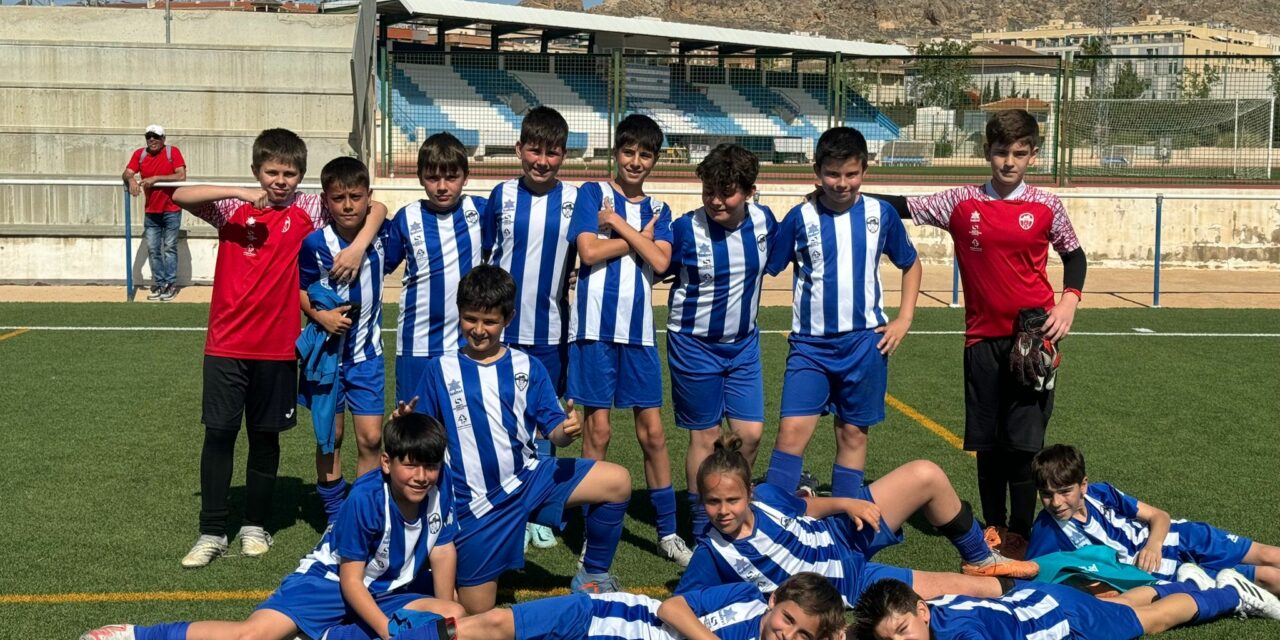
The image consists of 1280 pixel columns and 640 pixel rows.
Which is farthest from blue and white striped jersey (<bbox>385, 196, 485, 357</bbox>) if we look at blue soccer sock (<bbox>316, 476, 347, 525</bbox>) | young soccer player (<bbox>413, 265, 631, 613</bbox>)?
young soccer player (<bbox>413, 265, 631, 613</bbox>)

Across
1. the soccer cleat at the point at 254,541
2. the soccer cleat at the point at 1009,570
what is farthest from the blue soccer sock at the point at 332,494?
the soccer cleat at the point at 1009,570

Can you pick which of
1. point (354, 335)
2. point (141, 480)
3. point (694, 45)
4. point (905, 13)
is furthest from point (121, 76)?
point (905, 13)

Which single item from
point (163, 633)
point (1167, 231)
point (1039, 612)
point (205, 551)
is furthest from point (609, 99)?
point (163, 633)

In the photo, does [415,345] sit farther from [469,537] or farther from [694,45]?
[694,45]

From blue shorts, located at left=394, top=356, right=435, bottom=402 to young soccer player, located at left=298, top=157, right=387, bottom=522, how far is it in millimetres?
75

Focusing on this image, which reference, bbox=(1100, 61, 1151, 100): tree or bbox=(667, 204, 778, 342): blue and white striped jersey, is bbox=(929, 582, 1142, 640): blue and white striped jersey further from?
bbox=(1100, 61, 1151, 100): tree

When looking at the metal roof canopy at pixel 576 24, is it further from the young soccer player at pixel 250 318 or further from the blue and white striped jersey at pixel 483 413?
the blue and white striped jersey at pixel 483 413

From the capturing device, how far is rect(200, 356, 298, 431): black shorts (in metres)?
5.34

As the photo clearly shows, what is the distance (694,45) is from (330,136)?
22.0 m

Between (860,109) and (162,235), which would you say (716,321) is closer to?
(162,235)

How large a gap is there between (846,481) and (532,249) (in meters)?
1.62

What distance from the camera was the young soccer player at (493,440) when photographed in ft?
14.9

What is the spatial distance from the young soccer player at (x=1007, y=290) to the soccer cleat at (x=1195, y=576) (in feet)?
2.61

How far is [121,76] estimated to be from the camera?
20047 mm
